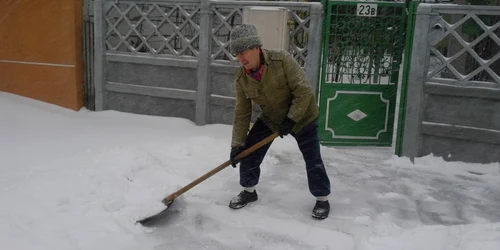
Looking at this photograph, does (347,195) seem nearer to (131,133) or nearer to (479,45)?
(479,45)

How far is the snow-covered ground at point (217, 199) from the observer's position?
342cm

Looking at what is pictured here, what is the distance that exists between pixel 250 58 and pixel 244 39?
18 centimetres

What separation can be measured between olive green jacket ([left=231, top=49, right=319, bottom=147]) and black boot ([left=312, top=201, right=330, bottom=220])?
0.73 m

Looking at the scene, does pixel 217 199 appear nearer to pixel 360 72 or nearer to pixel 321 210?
pixel 321 210

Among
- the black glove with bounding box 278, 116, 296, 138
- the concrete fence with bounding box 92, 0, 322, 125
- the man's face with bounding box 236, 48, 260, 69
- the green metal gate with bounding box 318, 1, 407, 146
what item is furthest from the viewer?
the concrete fence with bounding box 92, 0, 322, 125

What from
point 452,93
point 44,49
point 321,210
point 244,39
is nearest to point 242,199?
point 321,210

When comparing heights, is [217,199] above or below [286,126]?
below

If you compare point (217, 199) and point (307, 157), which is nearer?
point (307, 157)

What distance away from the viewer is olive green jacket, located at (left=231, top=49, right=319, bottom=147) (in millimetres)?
3691

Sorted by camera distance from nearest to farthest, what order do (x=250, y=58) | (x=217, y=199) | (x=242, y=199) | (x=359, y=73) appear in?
(x=250, y=58) → (x=242, y=199) → (x=217, y=199) → (x=359, y=73)

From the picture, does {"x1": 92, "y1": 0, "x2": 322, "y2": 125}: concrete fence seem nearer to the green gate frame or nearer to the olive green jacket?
the green gate frame

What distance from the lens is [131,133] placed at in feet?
21.3

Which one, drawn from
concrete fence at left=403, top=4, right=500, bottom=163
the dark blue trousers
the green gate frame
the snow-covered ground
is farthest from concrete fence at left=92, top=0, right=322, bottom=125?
the dark blue trousers

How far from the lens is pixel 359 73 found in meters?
6.03
